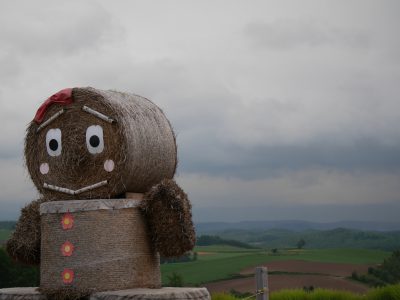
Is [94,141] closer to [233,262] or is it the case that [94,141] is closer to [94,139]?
[94,139]

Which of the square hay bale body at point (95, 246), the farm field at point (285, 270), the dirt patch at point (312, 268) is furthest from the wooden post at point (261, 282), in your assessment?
the dirt patch at point (312, 268)

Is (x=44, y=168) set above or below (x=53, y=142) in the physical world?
below

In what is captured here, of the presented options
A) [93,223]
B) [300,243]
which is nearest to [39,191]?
[93,223]

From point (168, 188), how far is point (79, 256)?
161 centimetres

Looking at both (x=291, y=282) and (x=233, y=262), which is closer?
(x=291, y=282)

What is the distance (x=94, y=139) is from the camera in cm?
1123

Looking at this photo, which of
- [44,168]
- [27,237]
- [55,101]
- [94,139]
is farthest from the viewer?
[27,237]

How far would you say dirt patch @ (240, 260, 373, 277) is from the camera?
23.4 m

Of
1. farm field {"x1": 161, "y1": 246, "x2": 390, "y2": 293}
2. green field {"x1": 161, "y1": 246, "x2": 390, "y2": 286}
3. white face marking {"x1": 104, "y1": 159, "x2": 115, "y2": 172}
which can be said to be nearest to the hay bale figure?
white face marking {"x1": 104, "y1": 159, "x2": 115, "y2": 172}

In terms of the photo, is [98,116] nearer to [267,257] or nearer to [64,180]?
[64,180]

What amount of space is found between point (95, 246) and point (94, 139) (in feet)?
5.43

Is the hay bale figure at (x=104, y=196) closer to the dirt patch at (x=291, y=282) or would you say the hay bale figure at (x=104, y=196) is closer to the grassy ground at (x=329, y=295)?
the grassy ground at (x=329, y=295)

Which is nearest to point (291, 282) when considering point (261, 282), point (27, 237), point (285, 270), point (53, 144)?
point (285, 270)

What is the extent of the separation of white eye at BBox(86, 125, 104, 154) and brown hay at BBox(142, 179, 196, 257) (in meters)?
1.02
